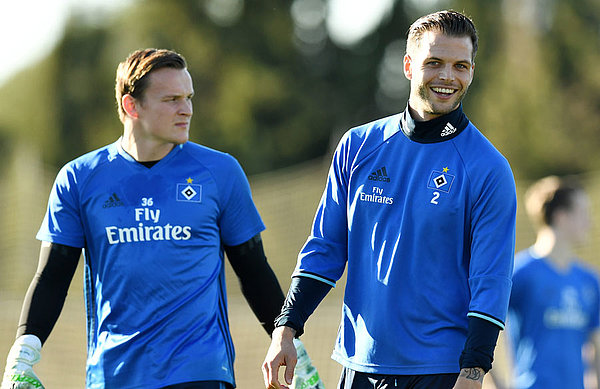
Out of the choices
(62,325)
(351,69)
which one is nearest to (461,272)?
(62,325)

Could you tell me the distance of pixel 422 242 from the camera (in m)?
4.00

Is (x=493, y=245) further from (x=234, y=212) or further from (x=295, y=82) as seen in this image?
(x=295, y=82)

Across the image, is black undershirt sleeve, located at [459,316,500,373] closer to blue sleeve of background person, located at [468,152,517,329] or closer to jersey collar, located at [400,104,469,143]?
blue sleeve of background person, located at [468,152,517,329]

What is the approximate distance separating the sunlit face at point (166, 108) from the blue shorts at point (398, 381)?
1.41 metres

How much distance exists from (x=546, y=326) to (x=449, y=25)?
305 cm

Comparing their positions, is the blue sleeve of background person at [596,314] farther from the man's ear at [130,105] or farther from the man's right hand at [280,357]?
Result: the man's ear at [130,105]

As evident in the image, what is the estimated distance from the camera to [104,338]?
4680 millimetres

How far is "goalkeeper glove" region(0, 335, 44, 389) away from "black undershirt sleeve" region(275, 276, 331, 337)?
115 cm

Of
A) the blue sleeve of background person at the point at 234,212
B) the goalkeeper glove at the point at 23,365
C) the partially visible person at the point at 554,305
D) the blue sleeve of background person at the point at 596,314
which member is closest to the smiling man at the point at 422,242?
the blue sleeve of background person at the point at 234,212

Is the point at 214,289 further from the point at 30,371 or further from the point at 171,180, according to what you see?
the point at 30,371

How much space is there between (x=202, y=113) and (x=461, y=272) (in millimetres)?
23953

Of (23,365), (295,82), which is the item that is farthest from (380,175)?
(295,82)

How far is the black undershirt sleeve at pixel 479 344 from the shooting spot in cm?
371

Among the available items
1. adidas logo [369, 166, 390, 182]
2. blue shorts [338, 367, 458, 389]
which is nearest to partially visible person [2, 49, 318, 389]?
blue shorts [338, 367, 458, 389]
